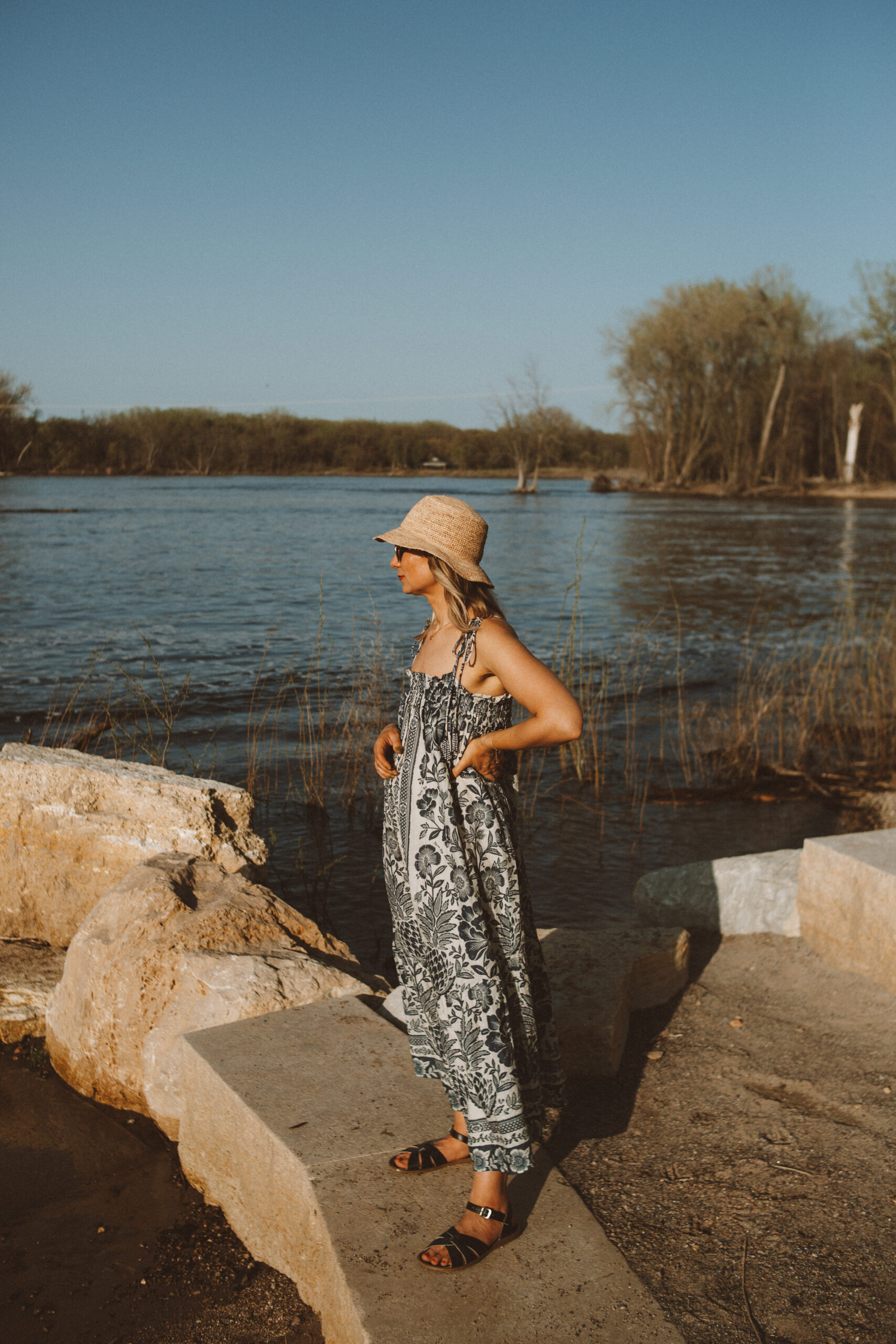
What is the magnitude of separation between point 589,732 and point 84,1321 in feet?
20.1

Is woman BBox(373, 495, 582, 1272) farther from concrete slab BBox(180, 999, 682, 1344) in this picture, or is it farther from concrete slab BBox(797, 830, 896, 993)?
concrete slab BBox(797, 830, 896, 993)

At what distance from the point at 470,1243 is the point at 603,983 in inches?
58.7

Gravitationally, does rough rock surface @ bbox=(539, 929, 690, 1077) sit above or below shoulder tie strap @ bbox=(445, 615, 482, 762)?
below

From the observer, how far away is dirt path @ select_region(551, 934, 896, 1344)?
2270 mm

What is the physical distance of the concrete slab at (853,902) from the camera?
383 cm

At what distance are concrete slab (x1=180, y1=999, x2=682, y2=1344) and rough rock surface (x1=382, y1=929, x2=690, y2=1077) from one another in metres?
0.45

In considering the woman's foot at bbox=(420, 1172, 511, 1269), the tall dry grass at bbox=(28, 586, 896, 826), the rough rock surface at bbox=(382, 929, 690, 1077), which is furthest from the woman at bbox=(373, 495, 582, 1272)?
the tall dry grass at bbox=(28, 586, 896, 826)

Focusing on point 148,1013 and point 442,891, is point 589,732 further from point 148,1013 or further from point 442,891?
point 442,891

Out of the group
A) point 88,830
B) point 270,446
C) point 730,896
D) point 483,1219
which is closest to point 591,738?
point 730,896

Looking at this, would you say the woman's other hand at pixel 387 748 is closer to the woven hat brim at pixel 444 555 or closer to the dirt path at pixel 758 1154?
the woven hat brim at pixel 444 555

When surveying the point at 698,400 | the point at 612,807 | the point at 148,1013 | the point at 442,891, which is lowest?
the point at 612,807

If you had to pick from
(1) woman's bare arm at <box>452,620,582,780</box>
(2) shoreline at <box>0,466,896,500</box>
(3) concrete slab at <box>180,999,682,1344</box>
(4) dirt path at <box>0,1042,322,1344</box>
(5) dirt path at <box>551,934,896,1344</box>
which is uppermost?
(2) shoreline at <box>0,466,896,500</box>

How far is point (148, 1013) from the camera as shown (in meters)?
3.28

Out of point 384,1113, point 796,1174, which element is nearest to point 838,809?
point 796,1174
